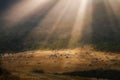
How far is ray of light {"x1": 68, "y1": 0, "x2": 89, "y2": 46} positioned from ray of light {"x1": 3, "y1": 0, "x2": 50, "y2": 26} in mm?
24193

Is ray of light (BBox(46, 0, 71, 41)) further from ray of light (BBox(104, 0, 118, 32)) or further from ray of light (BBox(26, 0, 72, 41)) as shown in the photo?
ray of light (BBox(104, 0, 118, 32))

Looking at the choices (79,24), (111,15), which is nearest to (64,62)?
(79,24)

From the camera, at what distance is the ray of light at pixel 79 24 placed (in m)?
133

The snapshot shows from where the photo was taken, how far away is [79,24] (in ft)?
508

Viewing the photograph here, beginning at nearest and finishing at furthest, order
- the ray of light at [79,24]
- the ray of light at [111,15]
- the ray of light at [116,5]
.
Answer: the ray of light at [79,24] → the ray of light at [111,15] → the ray of light at [116,5]

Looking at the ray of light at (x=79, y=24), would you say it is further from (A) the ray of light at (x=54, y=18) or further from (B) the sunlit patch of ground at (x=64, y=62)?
(B) the sunlit patch of ground at (x=64, y=62)

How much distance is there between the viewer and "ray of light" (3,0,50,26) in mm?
173550

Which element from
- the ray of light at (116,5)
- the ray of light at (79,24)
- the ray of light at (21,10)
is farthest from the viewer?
the ray of light at (21,10)

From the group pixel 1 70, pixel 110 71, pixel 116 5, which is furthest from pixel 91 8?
pixel 1 70

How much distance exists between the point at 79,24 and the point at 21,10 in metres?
46.8

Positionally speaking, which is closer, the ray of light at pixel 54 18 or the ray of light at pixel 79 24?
the ray of light at pixel 79 24

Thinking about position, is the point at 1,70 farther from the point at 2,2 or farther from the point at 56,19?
the point at 2,2

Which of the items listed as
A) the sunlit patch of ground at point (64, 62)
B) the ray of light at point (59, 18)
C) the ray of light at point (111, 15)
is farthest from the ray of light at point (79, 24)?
the sunlit patch of ground at point (64, 62)

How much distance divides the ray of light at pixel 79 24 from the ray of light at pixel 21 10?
24193 mm
